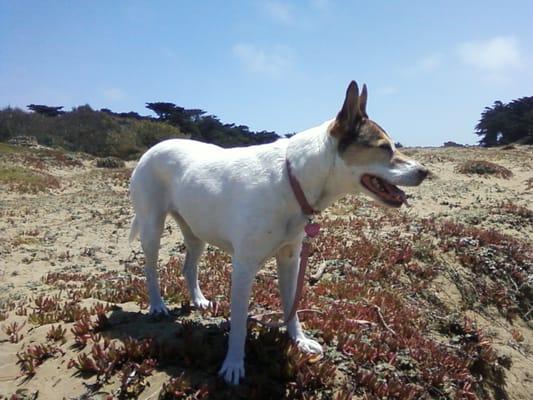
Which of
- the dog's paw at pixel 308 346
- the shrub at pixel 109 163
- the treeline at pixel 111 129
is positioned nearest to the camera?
the dog's paw at pixel 308 346

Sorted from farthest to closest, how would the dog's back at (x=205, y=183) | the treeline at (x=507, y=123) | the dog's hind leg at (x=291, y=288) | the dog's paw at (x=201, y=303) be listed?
the treeline at (x=507, y=123), the dog's paw at (x=201, y=303), the dog's hind leg at (x=291, y=288), the dog's back at (x=205, y=183)

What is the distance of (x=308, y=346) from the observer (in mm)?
4988

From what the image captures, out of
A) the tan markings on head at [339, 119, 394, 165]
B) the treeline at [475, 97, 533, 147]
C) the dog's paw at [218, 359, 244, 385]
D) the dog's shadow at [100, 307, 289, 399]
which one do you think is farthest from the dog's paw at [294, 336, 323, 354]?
the treeline at [475, 97, 533, 147]

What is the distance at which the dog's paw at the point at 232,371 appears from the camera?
14.1 feet

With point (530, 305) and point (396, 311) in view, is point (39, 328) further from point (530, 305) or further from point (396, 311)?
point (530, 305)

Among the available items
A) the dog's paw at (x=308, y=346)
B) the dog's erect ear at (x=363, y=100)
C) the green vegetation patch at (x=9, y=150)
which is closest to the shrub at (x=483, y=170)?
the dog's paw at (x=308, y=346)

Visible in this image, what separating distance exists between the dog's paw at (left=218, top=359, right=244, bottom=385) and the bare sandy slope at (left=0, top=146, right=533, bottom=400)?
1.87ft

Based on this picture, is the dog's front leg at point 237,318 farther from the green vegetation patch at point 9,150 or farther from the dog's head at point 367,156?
the green vegetation patch at point 9,150

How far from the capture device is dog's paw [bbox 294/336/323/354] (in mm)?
4936

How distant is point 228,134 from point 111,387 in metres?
54.5

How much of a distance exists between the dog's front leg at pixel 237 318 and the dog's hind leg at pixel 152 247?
4.83 feet

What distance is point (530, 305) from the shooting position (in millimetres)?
8773

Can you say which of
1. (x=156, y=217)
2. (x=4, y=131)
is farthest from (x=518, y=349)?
(x=4, y=131)

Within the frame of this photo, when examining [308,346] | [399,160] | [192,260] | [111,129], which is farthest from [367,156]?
[111,129]
